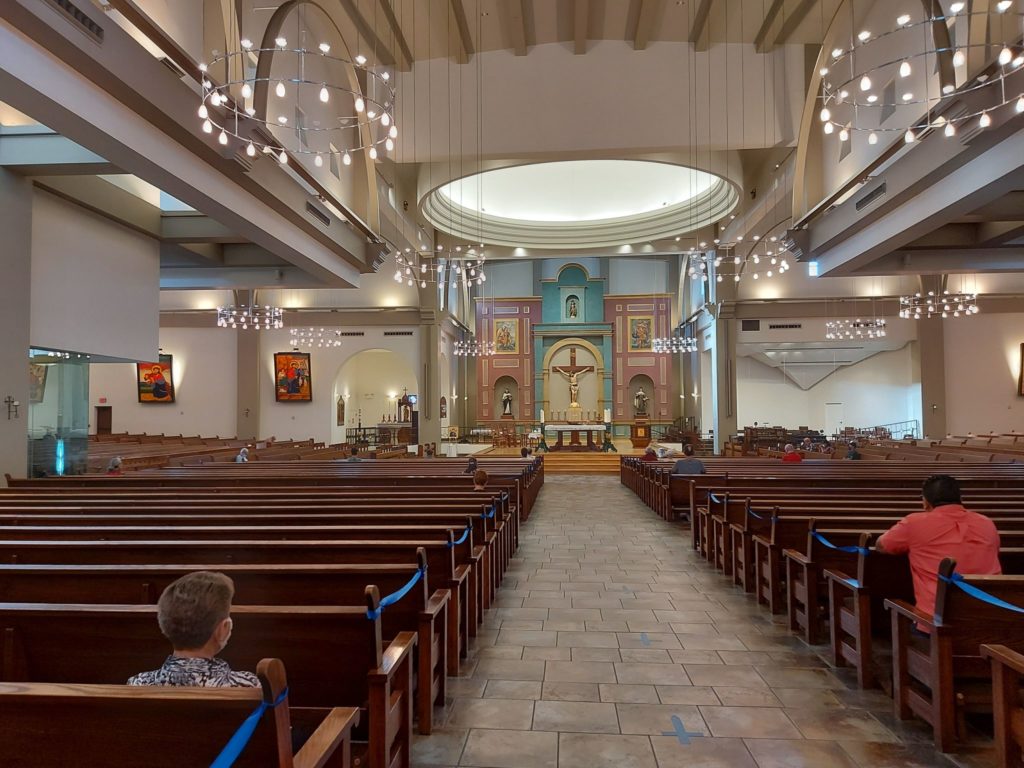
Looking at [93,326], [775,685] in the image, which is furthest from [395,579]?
[93,326]

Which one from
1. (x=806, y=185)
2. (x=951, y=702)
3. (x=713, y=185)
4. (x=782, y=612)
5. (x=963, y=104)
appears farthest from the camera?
(x=713, y=185)

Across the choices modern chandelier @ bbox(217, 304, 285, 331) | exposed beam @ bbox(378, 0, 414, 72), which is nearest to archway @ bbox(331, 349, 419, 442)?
modern chandelier @ bbox(217, 304, 285, 331)

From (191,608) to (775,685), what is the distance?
2.88 meters

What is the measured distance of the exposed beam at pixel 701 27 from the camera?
966 centimetres

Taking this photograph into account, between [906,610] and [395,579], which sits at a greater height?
[395,579]

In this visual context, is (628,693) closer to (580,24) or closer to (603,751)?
(603,751)

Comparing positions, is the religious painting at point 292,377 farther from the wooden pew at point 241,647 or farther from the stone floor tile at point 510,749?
the wooden pew at point 241,647

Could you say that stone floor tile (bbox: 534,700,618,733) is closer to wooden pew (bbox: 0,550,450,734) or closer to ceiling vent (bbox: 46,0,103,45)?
wooden pew (bbox: 0,550,450,734)

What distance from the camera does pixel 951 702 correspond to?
2527 mm

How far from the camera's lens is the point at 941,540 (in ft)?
9.31

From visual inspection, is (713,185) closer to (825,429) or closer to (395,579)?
(825,429)

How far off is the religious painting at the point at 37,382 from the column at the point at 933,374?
20.4 metres

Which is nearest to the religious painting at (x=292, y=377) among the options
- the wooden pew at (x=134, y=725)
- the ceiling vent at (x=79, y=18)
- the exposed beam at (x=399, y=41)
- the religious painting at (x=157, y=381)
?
the religious painting at (x=157, y=381)

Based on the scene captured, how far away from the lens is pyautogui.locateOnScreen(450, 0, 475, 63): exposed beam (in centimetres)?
950
